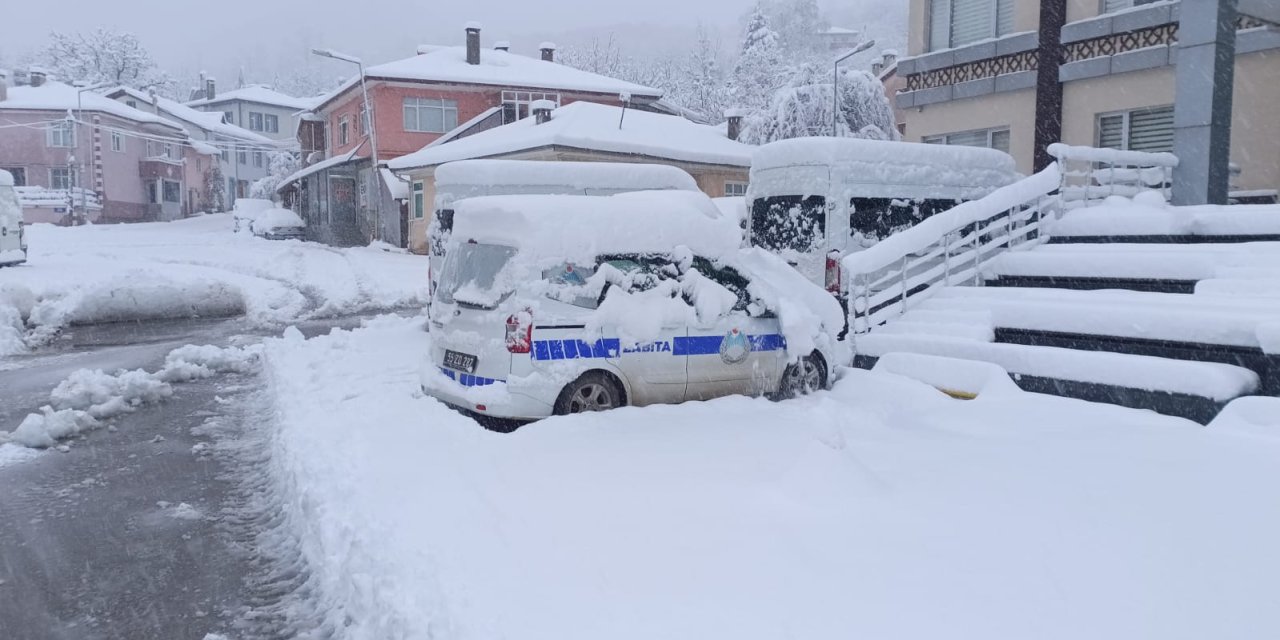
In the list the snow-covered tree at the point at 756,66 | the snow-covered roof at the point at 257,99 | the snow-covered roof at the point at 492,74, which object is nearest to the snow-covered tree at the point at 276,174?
the snow-covered roof at the point at 257,99

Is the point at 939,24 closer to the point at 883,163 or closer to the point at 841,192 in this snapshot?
the point at 883,163

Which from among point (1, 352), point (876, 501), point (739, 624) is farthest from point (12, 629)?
point (1, 352)

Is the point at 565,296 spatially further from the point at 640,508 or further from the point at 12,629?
the point at 12,629

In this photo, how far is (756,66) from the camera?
6881 cm

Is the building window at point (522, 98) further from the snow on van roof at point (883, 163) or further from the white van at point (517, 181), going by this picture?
the snow on van roof at point (883, 163)

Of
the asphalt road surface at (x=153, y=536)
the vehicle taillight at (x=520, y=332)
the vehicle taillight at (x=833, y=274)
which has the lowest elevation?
the asphalt road surface at (x=153, y=536)

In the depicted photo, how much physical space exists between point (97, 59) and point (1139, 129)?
9888 cm

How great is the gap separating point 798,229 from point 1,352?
12134 mm

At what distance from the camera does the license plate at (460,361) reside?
7.53 meters

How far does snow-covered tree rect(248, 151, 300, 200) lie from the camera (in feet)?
211

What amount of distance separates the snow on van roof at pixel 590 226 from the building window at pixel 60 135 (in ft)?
200

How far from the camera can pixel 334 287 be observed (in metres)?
23.4

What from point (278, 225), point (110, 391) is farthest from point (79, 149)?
point (110, 391)

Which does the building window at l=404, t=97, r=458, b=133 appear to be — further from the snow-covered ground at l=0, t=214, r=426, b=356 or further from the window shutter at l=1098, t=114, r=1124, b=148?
the window shutter at l=1098, t=114, r=1124, b=148
